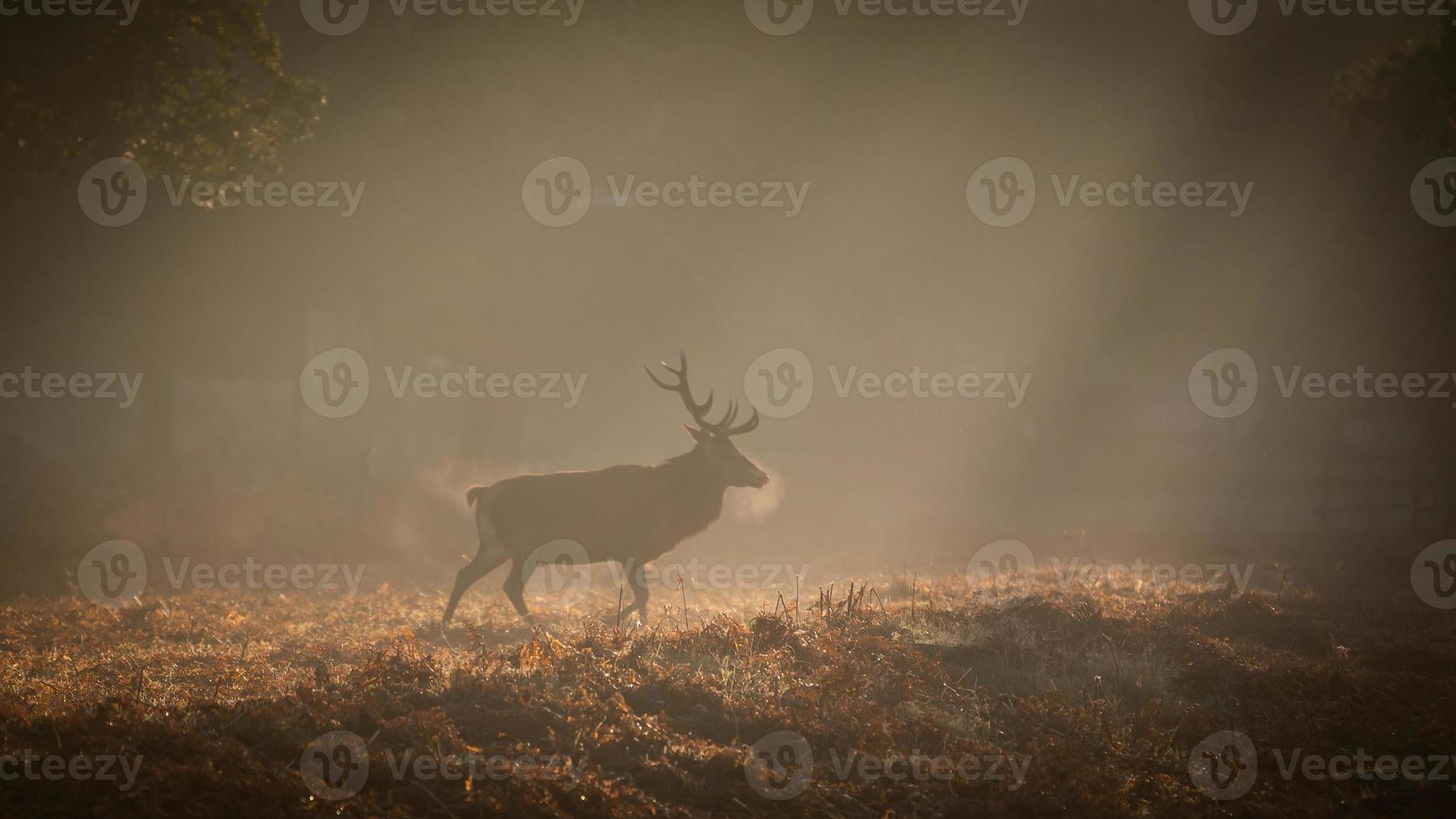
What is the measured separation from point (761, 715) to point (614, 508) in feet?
21.8

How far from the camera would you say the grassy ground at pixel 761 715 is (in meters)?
5.67

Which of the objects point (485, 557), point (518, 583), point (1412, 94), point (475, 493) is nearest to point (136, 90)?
point (475, 493)

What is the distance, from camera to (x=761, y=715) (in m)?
6.90

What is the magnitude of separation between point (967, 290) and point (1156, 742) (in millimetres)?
26403

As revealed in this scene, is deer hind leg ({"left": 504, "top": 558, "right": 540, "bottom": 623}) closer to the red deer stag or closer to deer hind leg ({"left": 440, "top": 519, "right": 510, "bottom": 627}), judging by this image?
the red deer stag

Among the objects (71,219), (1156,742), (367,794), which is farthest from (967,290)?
(367,794)

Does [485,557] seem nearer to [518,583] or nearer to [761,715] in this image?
[518,583]

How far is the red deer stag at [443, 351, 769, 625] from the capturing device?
42.0ft

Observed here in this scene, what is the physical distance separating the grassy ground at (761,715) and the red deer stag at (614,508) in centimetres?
233

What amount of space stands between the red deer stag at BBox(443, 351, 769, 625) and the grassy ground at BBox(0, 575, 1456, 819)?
233cm

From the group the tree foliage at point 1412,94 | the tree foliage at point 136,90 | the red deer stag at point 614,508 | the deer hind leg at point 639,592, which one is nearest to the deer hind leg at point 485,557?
the red deer stag at point 614,508

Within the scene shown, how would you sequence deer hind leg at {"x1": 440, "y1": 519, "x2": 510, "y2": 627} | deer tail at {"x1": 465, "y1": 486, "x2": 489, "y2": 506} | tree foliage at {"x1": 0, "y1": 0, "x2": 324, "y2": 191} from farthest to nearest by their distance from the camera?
1. deer tail at {"x1": 465, "y1": 486, "x2": 489, "y2": 506}
2. deer hind leg at {"x1": 440, "y1": 519, "x2": 510, "y2": 627}
3. tree foliage at {"x1": 0, "y1": 0, "x2": 324, "y2": 191}

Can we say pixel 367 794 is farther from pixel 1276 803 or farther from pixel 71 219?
pixel 71 219

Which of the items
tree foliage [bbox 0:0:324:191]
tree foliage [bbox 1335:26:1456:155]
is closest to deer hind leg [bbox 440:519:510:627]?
tree foliage [bbox 0:0:324:191]
